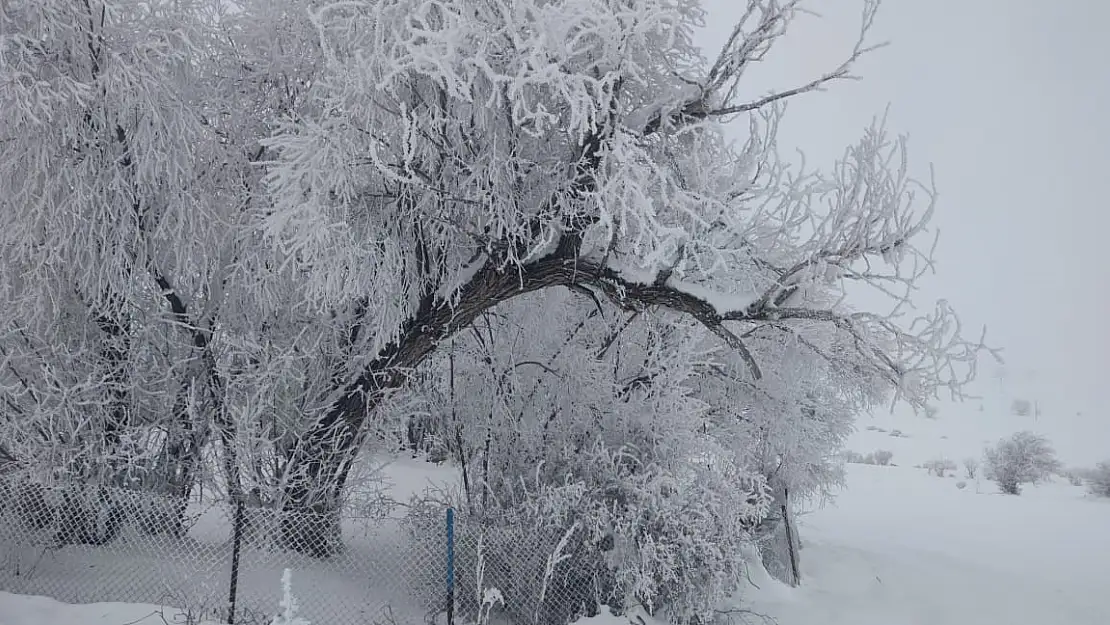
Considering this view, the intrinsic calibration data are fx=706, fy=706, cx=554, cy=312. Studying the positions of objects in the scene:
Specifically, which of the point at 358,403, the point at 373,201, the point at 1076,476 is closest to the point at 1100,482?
the point at 1076,476

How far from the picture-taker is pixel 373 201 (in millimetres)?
6871

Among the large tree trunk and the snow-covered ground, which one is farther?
the snow-covered ground

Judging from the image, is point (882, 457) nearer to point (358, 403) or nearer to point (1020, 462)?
point (1020, 462)

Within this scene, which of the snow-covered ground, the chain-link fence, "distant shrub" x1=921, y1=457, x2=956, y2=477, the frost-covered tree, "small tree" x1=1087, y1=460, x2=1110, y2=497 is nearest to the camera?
the frost-covered tree

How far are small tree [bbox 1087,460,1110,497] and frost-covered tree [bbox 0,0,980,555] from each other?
2026 cm

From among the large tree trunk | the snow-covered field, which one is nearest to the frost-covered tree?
the large tree trunk

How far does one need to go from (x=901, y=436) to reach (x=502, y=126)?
4615 centimetres

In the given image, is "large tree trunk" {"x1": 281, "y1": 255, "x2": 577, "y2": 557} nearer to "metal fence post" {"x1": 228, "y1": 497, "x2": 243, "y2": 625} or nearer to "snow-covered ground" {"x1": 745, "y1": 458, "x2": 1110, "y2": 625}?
"metal fence post" {"x1": 228, "y1": 497, "x2": 243, "y2": 625}

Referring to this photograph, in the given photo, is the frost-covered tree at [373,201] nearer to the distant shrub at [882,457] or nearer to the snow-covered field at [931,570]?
the snow-covered field at [931,570]

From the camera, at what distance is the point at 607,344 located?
8898mm

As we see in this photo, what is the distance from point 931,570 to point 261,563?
33.9 feet

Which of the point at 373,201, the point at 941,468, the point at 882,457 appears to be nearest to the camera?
the point at 373,201

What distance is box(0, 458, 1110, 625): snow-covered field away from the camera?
8.61 metres

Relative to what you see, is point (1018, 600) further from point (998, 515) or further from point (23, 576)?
point (23, 576)
